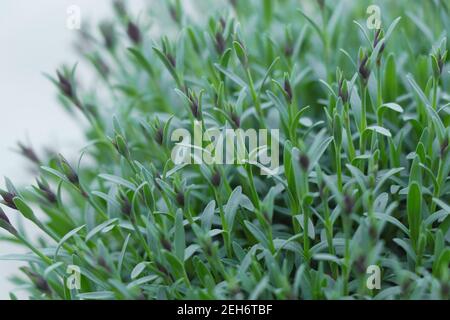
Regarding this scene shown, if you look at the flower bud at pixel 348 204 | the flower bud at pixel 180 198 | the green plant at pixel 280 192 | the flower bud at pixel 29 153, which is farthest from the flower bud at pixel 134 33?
the flower bud at pixel 348 204

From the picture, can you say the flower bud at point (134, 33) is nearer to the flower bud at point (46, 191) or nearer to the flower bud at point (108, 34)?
the flower bud at point (108, 34)

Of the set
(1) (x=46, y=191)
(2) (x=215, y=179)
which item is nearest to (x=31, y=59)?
(1) (x=46, y=191)

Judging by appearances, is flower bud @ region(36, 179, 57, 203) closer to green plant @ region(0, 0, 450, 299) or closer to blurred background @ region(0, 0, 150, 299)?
green plant @ region(0, 0, 450, 299)

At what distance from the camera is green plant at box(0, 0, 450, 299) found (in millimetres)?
538

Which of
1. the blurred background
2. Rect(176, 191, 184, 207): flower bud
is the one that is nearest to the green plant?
Rect(176, 191, 184, 207): flower bud

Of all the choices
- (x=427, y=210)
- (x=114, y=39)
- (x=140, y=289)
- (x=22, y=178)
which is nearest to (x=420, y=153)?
(x=427, y=210)

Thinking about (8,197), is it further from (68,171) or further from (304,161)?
(304,161)

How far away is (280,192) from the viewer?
65 cm

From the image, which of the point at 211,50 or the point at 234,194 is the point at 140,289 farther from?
the point at 211,50

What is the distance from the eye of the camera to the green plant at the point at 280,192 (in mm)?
538

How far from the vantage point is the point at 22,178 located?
0.99 meters

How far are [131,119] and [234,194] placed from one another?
0.25 metres

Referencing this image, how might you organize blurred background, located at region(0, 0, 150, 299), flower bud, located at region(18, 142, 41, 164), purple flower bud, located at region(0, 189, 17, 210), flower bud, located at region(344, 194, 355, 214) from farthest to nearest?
blurred background, located at region(0, 0, 150, 299), flower bud, located at region(18, 142, 41, 164), purple flower bud, located at region(0, 189, 17, 210), flower bud, located at region(344, 194, 355, 214)

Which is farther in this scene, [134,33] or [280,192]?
[134,33]
